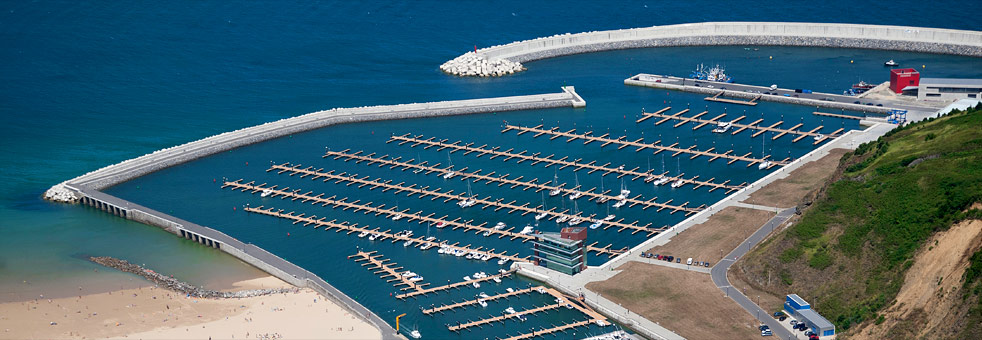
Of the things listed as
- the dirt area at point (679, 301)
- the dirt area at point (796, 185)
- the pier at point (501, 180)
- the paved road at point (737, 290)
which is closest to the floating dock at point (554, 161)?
the dirt area at point (796, 185)

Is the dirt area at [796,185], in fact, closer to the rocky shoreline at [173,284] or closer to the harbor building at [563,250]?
the harbor building at [563,250]

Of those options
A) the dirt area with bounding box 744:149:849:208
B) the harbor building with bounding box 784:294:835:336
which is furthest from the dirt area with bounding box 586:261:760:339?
the dirt area with bounding box 744:149:849:208

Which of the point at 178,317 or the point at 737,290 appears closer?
the point at 737,290

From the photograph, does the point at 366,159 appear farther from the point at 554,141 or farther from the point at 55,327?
the point at 55,327

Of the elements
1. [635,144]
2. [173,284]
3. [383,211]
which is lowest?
[173,284]

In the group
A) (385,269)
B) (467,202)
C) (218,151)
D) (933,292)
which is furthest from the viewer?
(218,151)

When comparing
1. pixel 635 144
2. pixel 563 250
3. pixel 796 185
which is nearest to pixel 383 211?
pixel 563 250

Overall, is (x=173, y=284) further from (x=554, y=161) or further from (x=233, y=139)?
(x=554, y=161)
